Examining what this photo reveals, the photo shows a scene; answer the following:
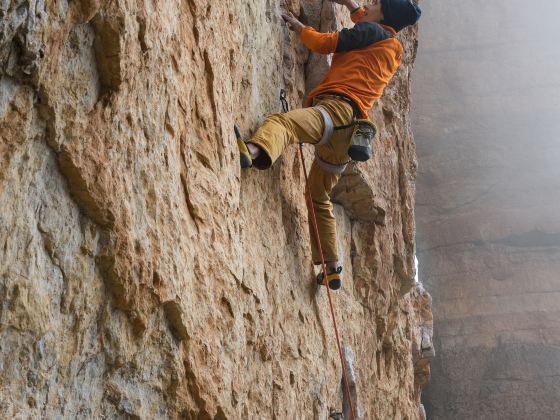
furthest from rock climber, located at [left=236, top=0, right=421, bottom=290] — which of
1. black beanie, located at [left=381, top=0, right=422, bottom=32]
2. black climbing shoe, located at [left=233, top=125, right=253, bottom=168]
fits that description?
black climbing shoe, located at [left=233, top=125, right=253, bottom=168]

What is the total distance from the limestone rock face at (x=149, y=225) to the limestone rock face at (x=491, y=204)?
1034 cm

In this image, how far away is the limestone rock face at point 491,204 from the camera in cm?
1487

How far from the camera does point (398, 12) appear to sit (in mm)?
5508

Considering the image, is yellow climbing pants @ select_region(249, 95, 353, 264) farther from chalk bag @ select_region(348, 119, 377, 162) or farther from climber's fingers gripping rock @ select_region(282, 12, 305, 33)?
climber's fingers gripping rock @ select_region(282, 12, 305, 33)

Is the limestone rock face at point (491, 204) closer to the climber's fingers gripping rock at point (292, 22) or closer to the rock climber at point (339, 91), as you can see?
the rock climber at point (339, 91)

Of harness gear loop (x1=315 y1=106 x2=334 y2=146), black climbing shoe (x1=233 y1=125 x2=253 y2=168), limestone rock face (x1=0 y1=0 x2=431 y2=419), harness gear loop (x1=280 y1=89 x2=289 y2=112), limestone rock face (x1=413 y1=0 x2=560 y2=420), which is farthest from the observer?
limestone rock face (x1=413 y1=0 x2=560 y2=420)

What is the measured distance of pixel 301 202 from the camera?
549 centimetres

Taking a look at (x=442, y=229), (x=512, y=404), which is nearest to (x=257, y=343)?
(x=512, y=404)

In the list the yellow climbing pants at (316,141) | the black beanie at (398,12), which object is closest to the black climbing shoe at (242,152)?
the yellow climbing pants at (316,141)

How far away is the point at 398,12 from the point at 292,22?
0.79 m

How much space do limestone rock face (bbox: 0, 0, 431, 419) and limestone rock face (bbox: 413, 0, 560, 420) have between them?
33.9 feet

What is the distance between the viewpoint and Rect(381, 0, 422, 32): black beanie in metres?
5.50

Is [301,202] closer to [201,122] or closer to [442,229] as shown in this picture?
[201,122]

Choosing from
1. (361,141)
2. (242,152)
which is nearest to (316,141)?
(361,141)
